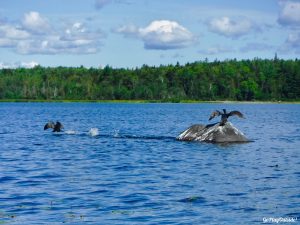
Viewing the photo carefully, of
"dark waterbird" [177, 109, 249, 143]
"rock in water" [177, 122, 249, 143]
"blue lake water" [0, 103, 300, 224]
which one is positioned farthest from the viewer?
"rock in water" [177, 122, 249, 143]

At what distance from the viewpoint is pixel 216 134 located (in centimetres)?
4250

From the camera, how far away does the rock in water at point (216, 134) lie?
139 feet

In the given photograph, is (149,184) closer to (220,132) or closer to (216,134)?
(216,134)

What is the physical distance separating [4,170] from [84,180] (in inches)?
214

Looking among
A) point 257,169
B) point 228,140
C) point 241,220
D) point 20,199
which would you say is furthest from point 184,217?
point 228,140

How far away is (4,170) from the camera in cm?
3014

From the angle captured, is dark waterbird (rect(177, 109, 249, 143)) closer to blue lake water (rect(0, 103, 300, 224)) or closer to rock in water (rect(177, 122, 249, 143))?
rock in water (rect(177, 122, 249, 143))

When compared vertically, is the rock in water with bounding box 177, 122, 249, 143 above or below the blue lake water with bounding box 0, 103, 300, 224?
above

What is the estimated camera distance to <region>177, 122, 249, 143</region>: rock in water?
42406 millimetres

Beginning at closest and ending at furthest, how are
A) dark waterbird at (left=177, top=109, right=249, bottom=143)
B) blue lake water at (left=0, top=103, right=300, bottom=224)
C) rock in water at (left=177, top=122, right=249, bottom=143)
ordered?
1. blue lake water at (left=0, top=103, right=300, bottom=224)
2. dark waterbird at (left=177, top=109, right=249, bottom=143)
3. rock in water at (left=177, top=122, right=249, bottom=143)

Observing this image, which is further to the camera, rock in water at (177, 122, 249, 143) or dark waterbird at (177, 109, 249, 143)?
rock in water at (177, 122, 249, 143)

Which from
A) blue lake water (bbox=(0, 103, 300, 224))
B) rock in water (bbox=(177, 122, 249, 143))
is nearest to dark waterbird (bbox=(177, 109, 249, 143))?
rock in water (bbox=(177, 122, 249, 143))

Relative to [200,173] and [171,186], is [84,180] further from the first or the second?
[200,173]

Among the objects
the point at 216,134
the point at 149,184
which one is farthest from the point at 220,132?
the point at 149,184
